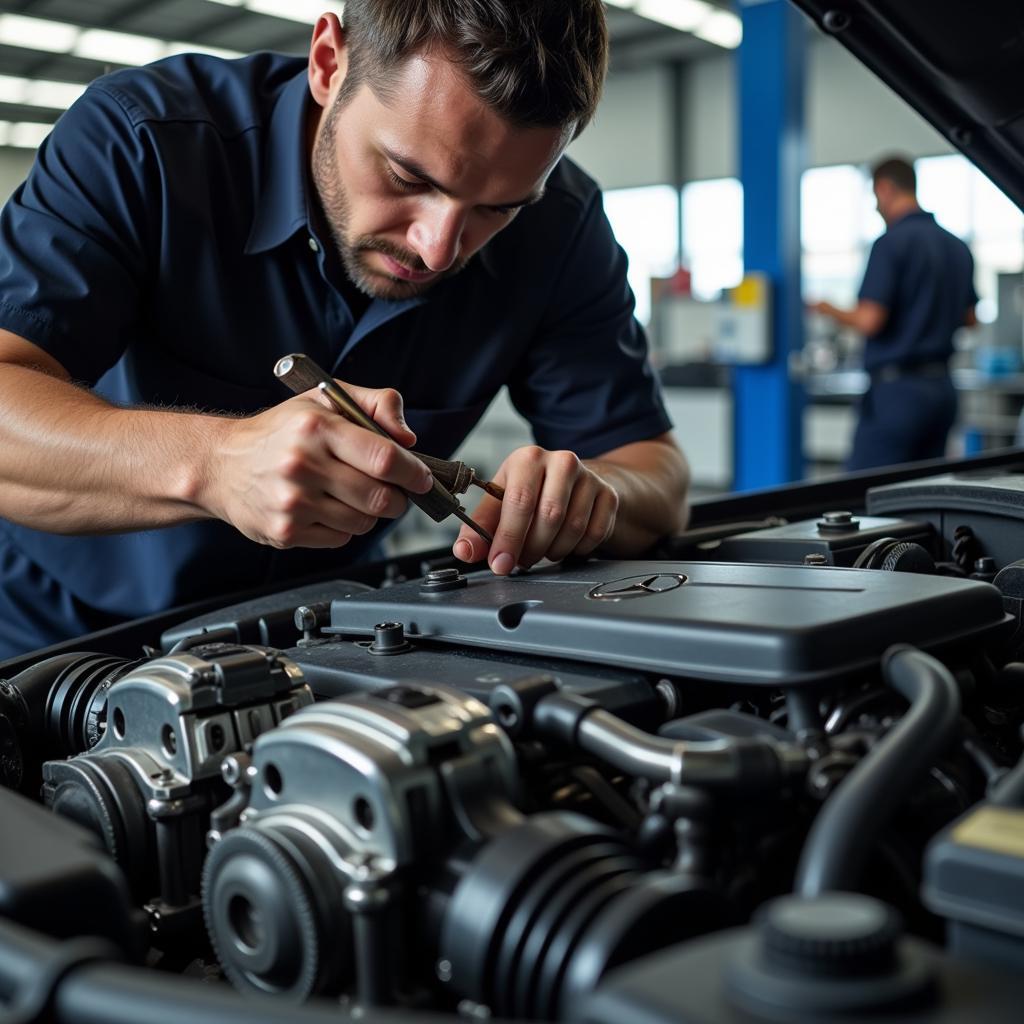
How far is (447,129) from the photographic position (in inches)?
43.8

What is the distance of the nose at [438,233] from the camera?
117cm

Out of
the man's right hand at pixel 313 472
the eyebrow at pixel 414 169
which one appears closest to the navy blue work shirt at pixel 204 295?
the eyebrow at pixel 414 169

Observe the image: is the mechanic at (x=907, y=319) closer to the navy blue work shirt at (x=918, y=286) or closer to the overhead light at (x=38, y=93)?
the navy blue work shirt at (x=918, y=286)

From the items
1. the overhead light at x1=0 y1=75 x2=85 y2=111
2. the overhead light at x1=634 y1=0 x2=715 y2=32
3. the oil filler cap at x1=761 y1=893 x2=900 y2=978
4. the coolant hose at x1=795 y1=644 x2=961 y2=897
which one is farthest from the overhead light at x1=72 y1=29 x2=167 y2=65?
the overhead light at x1=634 y1=0 x2=715 y2=32

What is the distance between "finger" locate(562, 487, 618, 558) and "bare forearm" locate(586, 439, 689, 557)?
0.40 ft

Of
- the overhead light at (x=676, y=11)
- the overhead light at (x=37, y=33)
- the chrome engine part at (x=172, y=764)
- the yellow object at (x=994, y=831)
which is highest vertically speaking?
the overhead light at (x=676, y=11)

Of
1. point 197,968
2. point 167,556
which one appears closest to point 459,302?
point 167,556

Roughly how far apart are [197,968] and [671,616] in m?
0.34

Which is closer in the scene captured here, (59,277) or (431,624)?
(431,624)

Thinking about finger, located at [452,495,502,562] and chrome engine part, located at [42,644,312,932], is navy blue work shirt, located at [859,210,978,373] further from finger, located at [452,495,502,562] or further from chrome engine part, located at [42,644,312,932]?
chrome engine part, located at [42,644,312,932]

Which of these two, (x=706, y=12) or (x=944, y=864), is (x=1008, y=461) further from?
(x=706, y=12)

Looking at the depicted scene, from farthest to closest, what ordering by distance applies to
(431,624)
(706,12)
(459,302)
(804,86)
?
(706,12)
(804,86)
(459,302)
(431,624)

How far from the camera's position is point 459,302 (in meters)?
1.51

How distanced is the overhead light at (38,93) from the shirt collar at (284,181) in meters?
0.30
